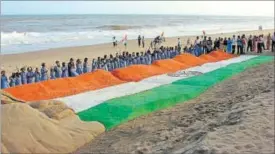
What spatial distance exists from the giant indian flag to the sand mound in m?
0.80

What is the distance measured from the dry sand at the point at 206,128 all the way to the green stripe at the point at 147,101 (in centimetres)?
28

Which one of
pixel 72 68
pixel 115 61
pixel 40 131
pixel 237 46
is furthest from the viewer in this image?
pixel 237 46

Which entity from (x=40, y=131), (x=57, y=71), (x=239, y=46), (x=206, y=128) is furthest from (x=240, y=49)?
(x=40, y=131)

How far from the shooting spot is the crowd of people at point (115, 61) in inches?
496

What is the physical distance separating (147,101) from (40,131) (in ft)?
11.6

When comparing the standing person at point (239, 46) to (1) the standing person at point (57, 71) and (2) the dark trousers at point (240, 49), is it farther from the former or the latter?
(1) the standing person at point (57, 71)

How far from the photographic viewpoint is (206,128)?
7.08 meters

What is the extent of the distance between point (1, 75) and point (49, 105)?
10.4ft

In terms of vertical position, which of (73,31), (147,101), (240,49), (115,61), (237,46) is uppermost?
(73,31)

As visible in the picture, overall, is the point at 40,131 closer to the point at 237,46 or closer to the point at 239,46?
the point at 239,46

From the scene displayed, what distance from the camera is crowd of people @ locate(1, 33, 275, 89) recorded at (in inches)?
496

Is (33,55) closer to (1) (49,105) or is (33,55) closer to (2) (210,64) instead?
(2) (210,64)

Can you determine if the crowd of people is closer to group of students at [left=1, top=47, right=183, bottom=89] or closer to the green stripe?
group of students at [left=1, top=47, right=183, bottom=89]

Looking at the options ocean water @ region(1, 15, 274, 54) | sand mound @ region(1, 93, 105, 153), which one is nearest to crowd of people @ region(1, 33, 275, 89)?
ocean water @ region(1, 15, 274, 54)
